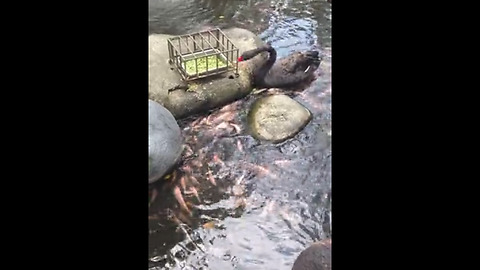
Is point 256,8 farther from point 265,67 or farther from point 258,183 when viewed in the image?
point 258,183

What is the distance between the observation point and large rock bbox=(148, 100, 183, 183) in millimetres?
4395

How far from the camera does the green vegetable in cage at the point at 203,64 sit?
16.3ft

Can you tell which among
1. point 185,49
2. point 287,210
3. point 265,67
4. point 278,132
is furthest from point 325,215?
point 185,49

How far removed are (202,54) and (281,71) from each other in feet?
1.96

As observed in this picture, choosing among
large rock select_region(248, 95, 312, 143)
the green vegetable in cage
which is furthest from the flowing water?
the green vegetable in cage

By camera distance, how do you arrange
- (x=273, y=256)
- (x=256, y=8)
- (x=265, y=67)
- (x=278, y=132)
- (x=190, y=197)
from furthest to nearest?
(x=256, y=8) < (x=265, y=67) < (x=278, y=132) < (x=190, y=197) < (x=273, y=256)

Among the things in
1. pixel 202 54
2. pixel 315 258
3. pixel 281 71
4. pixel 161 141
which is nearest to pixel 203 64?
pixel 202 54

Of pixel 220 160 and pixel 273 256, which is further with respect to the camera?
pixel 220 160

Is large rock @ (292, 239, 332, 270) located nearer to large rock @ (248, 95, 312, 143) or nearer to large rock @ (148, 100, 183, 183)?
large rock @ (248, 95, 312, 143)

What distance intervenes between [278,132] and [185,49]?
3.20 feet

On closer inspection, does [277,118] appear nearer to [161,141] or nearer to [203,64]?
[203,64]

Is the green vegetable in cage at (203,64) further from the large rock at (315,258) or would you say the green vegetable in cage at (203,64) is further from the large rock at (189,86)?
the large rock at (315,258)

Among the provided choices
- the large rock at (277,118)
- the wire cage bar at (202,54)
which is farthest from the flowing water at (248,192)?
the wire cage bar at (202,54)

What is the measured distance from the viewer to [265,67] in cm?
504
